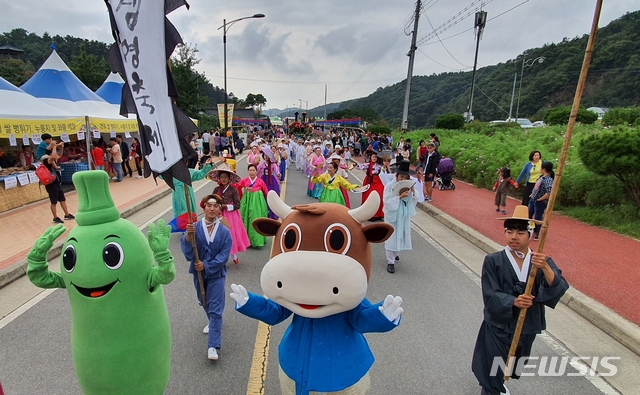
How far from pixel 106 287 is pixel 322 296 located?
1.38 metres

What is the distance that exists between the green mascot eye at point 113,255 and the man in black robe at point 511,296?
2557 millimetres

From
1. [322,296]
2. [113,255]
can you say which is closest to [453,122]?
[322,296]

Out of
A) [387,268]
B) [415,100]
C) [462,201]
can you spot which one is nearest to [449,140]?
[462,201]

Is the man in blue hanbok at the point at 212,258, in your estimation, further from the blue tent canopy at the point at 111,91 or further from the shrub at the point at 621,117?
the shrub at the point at 621,117

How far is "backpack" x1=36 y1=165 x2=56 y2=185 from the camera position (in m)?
7.12

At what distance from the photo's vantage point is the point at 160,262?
237 centimetres

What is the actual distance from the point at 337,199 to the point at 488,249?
3.14 m

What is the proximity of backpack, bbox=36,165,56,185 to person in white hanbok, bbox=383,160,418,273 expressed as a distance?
21.8ft

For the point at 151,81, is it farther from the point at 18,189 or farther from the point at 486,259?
the point at 18,189

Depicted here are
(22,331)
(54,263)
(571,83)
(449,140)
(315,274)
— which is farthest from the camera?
(571,83)

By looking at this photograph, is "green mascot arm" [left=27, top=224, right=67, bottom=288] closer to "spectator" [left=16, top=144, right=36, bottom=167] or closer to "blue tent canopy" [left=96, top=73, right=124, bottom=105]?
"spectator" [left=16, top=144, right=36, bottom=167]

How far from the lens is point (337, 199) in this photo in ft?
25.7

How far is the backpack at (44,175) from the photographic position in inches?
280

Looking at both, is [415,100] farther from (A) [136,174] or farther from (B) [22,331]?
(B) [22,331]
